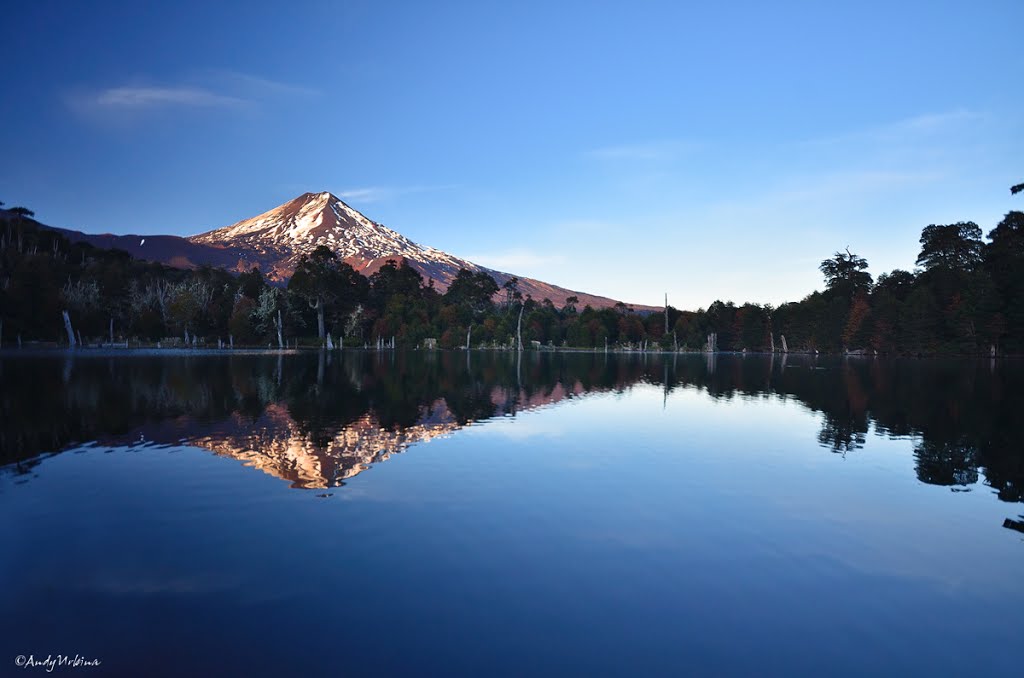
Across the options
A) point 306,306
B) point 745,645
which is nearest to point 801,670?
point 745,645

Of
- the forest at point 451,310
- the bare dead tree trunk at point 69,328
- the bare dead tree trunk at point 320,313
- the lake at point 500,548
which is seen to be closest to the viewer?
the lake at point 500,548

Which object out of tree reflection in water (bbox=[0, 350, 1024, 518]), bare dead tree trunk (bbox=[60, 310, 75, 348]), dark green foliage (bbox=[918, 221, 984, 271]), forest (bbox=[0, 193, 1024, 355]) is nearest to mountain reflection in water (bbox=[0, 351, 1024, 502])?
tree reflection in water (bbox=[0, 350, 1024, 518])

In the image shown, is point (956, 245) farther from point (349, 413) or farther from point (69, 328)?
point (69, 328)

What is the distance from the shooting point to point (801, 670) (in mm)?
6613

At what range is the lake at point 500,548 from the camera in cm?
692

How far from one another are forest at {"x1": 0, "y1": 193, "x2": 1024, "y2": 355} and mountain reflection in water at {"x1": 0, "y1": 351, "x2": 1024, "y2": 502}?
4960cm

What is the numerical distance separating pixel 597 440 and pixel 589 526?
9631mm

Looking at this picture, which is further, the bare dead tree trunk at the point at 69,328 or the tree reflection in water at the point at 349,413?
the bare dead tree trunk at the point at 69,328

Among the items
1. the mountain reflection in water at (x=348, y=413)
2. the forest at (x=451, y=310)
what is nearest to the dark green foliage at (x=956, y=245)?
the forest at (x=451, y=310)

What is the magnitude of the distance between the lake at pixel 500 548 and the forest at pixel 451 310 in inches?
2992

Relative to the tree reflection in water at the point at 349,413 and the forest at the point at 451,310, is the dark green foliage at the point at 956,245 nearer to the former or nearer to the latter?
the forest at the point at 451,310

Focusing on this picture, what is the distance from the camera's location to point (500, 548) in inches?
401

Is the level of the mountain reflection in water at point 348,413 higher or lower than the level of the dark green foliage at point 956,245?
lower

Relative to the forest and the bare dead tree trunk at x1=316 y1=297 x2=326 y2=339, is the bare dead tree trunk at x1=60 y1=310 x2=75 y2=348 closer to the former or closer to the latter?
the forest
